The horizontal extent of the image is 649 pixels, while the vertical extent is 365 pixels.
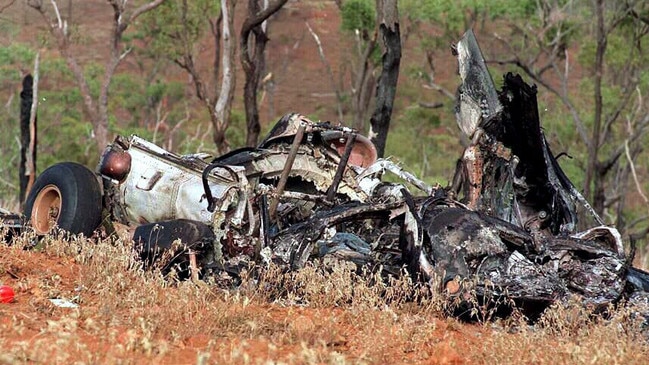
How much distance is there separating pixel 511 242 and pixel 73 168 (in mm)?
4448

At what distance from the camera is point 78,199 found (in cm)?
952

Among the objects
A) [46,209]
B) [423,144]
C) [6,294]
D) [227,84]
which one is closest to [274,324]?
[6,294]

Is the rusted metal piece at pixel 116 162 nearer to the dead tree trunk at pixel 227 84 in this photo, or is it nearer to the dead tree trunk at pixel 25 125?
the dead tree trunk at pixel 25 125

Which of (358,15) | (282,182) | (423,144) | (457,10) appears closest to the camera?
(282,182)

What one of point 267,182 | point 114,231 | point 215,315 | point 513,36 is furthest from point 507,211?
point 513,36

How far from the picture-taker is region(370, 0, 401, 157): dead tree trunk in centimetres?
1491

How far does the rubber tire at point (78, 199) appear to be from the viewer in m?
9.48

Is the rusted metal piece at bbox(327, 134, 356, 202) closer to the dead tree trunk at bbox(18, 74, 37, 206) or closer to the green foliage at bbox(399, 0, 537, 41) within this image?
the dead tree trunk at bbox(18, 74, 37, 206)

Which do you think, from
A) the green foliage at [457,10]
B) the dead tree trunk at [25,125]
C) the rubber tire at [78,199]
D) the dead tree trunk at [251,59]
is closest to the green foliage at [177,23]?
the green foliage at [457,10]

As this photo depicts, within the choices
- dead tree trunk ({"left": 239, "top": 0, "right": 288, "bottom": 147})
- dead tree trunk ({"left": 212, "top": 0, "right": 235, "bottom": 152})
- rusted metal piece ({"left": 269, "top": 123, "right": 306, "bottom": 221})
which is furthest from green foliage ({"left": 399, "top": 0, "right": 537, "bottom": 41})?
rusted metal piece ({"left": 269, "top": 123, "right": 306, "bottom": 221})

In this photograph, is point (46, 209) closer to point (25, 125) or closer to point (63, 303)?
point (63, 303)

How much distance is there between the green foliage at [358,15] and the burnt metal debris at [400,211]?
18902mm

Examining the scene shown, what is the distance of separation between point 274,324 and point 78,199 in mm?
3473

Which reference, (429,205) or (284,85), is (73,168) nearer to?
(429,205)
